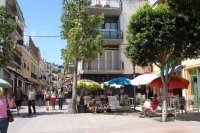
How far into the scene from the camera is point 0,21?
15.8 m

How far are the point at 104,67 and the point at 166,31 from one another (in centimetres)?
1754

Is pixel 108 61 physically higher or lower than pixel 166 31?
higher

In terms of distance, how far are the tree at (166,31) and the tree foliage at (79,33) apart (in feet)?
14.0

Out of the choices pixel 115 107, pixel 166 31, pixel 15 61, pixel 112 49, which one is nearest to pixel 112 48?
pixel 112 49

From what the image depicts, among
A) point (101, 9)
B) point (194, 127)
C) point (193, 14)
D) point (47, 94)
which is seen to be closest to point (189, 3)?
point (193, 14)

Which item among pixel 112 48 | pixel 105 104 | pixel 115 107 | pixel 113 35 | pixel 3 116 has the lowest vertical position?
pixel 115 107

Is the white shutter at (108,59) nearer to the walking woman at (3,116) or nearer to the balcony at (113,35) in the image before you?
the balcony at (113,35)

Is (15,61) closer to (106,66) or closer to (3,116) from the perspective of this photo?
(106,66)

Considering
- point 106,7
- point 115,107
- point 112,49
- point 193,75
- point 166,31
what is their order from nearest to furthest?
1. point 166,31
2. point 115,107
3. point 193,75
4. point 106,7
5. point 112,49

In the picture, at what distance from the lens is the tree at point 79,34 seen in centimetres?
1623

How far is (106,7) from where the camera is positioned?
2800 centimetres

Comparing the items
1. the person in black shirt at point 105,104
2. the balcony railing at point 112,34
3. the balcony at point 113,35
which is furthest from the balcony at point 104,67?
the person in black shirt at point 105,104

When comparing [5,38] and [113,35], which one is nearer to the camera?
[5,38]

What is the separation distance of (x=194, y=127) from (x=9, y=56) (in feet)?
36.7
